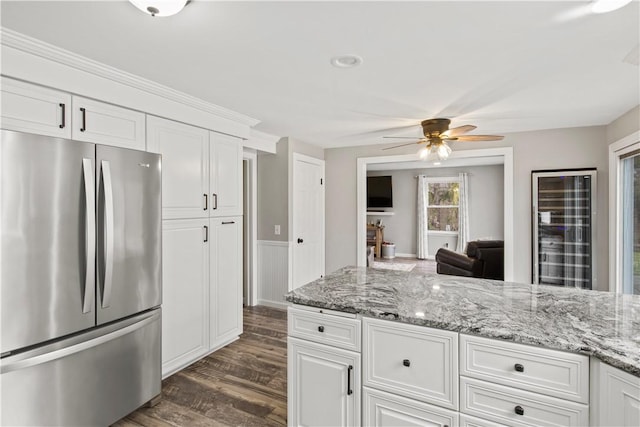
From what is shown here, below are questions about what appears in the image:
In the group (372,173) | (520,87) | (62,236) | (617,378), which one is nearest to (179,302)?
(62,236)

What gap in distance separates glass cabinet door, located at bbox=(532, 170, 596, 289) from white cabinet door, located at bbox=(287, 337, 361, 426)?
3422 millimetres

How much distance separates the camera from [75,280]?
181 centimetres

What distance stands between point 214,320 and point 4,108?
7.33ft

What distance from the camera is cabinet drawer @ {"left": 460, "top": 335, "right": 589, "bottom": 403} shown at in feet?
4.19

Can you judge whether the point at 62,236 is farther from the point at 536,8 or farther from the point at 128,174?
the point at 536,8

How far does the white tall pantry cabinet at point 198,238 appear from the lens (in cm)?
266

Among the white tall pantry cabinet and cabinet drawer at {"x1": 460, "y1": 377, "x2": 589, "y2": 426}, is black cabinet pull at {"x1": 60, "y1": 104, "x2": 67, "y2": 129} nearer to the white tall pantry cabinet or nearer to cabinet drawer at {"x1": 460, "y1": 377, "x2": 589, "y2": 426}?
the white tall pantry cabinet

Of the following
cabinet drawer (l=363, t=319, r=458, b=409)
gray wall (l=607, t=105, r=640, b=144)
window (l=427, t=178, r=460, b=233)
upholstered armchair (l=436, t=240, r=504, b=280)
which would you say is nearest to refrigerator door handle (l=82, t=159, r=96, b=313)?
cabinet drawer (l=363, t=319, r=458, b=409)

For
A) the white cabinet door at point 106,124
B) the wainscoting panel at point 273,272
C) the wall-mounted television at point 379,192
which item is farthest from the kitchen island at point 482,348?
the wall-mounted television at point 379,192

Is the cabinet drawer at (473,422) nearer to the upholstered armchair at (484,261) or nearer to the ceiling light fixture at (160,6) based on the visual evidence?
the ceiling light fixture at (160,6)

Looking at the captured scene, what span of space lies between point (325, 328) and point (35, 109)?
2.09m

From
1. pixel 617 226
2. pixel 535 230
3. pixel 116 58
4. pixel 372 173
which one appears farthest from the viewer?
pixel 372 173

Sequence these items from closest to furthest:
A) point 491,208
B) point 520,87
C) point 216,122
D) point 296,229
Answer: point 520,87 < point 216,122 < point 296,229 < point 491,208

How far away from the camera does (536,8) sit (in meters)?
1.52
